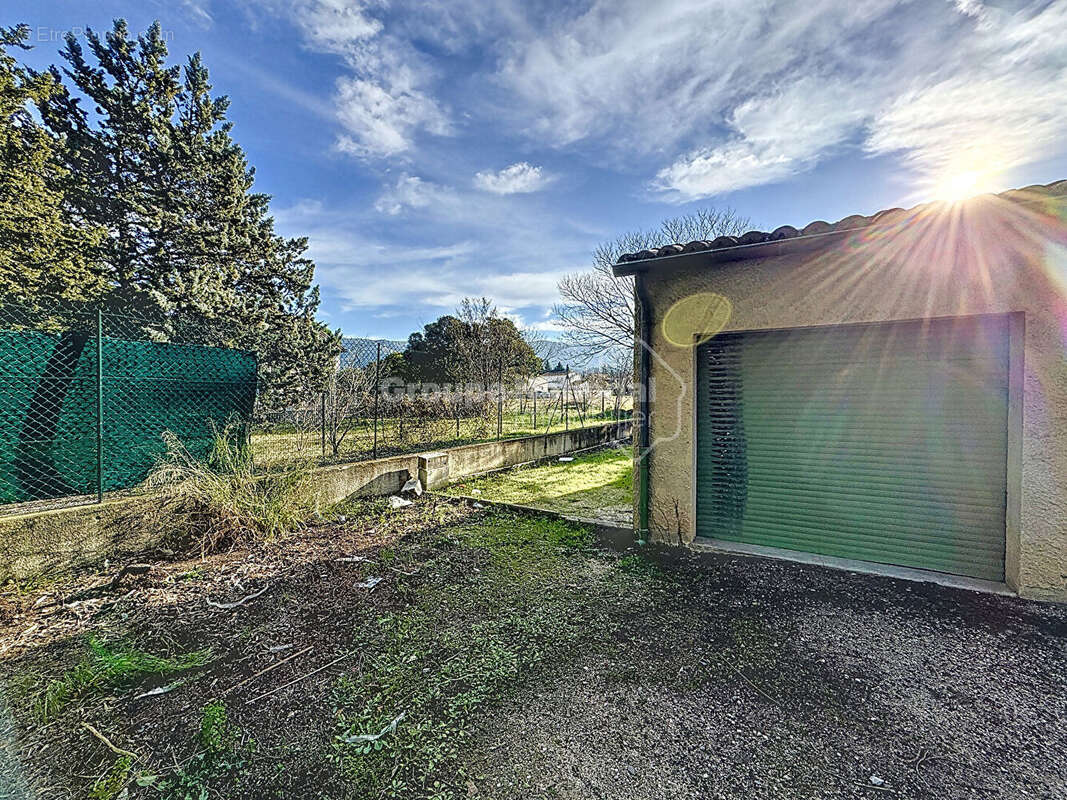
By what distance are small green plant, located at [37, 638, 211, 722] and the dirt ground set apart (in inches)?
0.8

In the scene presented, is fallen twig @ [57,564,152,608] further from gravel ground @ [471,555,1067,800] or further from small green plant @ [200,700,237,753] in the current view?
gravel ground @ [471,555,1067,800]

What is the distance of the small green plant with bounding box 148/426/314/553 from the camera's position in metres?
4.97

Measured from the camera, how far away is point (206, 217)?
14.2 meters

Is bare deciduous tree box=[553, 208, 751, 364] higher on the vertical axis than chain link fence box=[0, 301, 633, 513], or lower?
higher

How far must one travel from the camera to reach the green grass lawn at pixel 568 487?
7113 millimetres

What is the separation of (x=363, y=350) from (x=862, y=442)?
818 cm


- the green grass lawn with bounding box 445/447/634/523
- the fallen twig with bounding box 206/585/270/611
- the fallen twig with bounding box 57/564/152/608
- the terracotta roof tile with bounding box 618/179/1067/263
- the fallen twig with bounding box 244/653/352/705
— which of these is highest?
the terracotta roof tile with bounding box 618/179/1067/263

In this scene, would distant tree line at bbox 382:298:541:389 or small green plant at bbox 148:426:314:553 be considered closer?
small green plant at bbox 148:426:314:553

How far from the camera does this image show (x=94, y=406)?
5.13 metres

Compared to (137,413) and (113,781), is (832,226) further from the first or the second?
(137,413)

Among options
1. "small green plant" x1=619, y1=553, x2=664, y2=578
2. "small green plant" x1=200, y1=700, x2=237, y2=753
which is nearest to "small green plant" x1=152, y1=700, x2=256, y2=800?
"small green plant" x1=200, y1=700, x2=237, y2=753

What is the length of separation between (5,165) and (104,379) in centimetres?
1084

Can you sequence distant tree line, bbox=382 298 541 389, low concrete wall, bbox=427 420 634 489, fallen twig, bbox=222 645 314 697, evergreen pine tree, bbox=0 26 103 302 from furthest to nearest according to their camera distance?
distant tree line, bbox=382 298 541 389, evergreen pine tree, bbox=0 26 103 302, low concrete wall, bbox=427 420 634 489, fallen twig, bbox=222 645 314 697

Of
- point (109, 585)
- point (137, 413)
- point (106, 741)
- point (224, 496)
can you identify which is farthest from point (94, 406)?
point (106, 741)
